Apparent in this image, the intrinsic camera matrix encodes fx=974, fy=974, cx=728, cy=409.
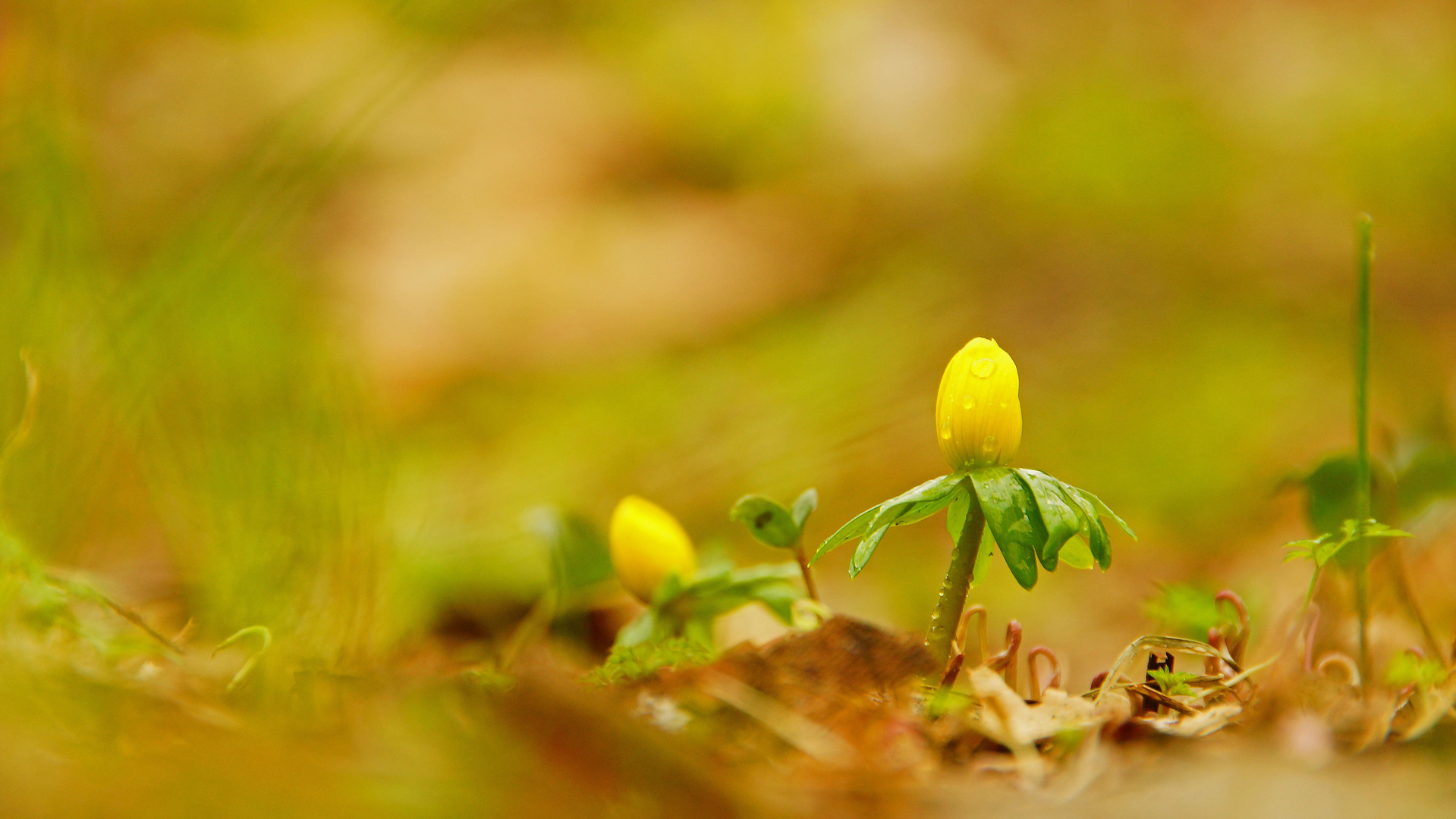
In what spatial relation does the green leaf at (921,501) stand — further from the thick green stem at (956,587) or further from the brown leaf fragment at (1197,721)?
the brown leaf fragment at (1197,721)

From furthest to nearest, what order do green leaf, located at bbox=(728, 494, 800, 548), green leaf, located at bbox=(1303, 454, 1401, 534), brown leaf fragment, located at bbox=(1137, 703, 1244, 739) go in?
green leaf, located at bbox=(1303, 454, 1401, 534) < green leaf, located at bbox=(728, 494, 800, 548) < brown leaf fragment, located at bbox=(1137, 703, 1244, 739)

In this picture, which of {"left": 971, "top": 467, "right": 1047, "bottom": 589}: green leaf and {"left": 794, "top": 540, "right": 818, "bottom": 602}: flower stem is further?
{"left": 794, "top": 540, "right": 818, "bottom": 602}: flower stem

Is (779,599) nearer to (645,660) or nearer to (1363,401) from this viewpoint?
(645,660)

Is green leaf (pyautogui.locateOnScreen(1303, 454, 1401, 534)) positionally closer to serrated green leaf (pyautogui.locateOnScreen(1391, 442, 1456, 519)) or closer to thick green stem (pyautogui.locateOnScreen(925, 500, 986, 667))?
serrated green leaf (pyautogui.locateOnScreen(1391, 442, 1456, 519))

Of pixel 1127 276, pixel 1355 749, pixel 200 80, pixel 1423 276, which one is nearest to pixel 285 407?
pixel 1355 749

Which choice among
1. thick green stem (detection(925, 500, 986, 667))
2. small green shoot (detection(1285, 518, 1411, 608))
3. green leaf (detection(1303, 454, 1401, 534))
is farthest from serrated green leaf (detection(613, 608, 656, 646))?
green leaf (detection(1303, 454, 1401, 534))

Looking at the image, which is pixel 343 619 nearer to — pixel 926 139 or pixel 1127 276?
pixel 1127 276

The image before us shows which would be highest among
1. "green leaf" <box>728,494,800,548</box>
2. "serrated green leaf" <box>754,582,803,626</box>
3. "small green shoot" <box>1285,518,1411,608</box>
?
"small green shoot" <box>1285,518,1411,608</box>
